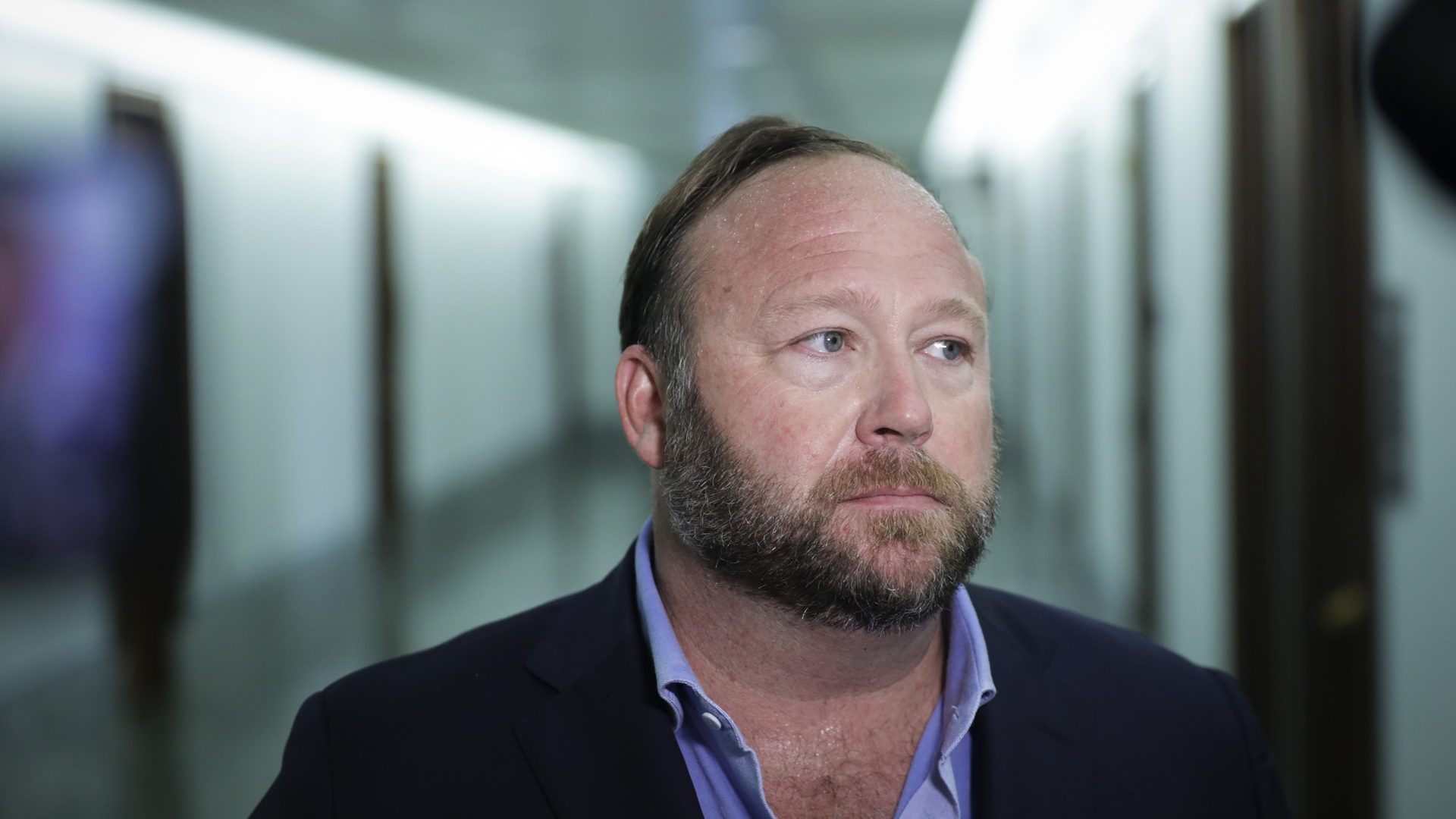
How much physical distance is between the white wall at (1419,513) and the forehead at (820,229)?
1.15 m

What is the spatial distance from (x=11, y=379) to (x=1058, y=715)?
3.98 m

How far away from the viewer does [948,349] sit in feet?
3.93

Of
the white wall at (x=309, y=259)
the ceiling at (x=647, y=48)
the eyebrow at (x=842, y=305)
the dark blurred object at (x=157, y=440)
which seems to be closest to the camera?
the eyebrow at (x=842, y=305)

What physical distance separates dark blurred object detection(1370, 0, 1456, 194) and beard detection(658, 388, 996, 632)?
0.79 metres

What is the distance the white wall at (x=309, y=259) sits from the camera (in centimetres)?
446

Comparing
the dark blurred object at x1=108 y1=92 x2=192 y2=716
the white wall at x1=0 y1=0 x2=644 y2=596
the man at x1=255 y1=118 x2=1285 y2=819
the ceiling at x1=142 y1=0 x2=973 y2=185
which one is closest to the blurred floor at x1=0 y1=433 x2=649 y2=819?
the dark blurred object at x1=108 y1=92 x2=192 y2=716

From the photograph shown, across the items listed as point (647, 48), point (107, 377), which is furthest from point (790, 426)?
point (647, 48)

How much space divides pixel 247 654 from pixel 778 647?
3.59 metres

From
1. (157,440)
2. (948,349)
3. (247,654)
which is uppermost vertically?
(948,349)

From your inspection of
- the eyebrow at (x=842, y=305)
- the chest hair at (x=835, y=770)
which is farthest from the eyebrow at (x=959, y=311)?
the chest hair at (x=835, y=770)

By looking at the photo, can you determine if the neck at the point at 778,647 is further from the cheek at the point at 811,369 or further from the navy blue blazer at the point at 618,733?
the cheek at the point at 811,369

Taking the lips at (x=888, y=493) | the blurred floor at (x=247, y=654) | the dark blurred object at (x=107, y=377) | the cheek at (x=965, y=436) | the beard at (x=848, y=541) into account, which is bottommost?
the blurred floor at (x=247, y=654)

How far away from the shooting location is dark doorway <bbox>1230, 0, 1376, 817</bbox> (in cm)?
216

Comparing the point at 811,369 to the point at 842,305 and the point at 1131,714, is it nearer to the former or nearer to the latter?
the point at 842,305
